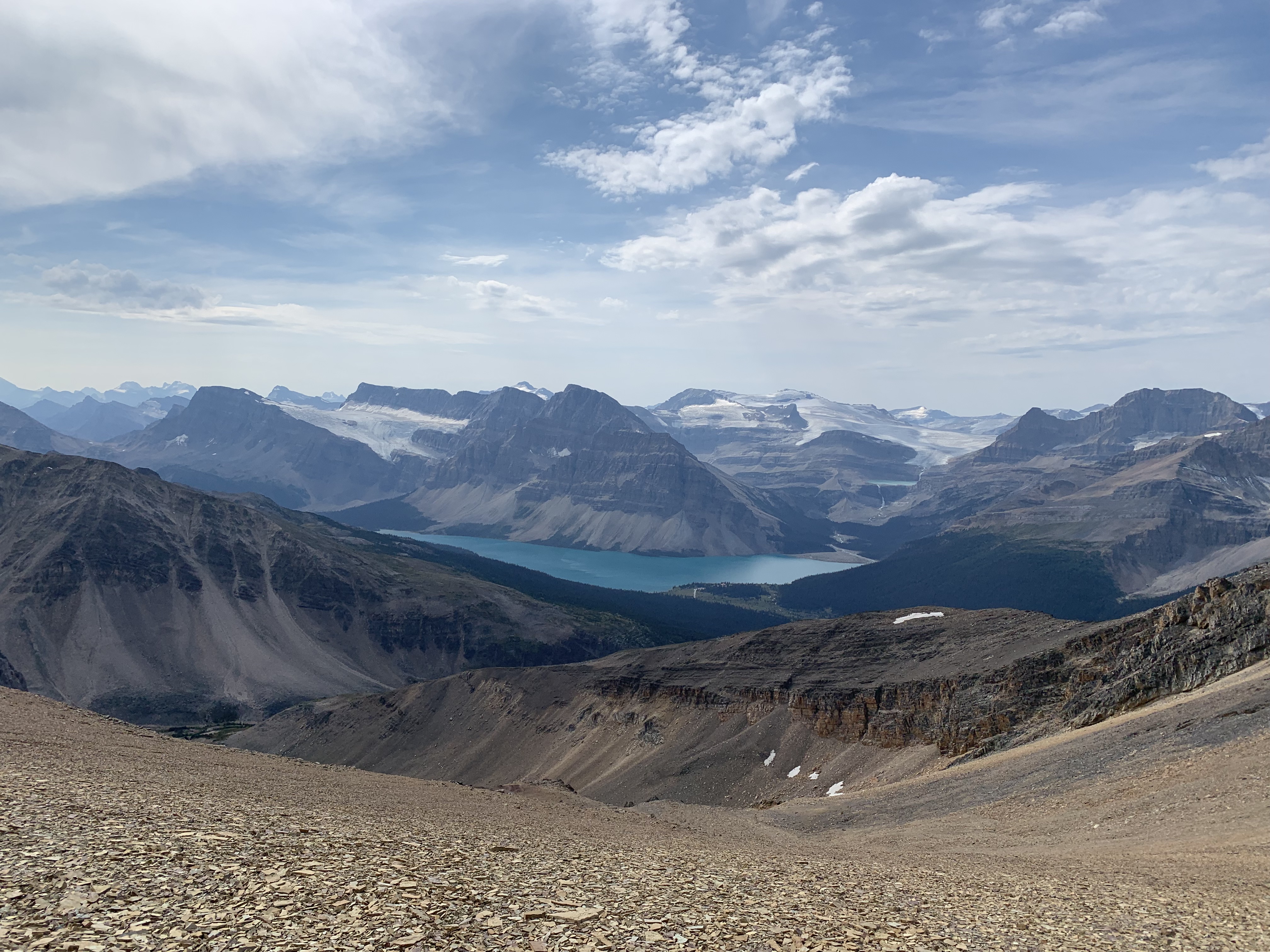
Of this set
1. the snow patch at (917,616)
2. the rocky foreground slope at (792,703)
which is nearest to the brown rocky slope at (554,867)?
the rocky foreground slope at (792,703)

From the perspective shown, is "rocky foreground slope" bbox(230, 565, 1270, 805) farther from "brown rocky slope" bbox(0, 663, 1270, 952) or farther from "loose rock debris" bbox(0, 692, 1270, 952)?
"loose rock debris" bbox(0, 692, 1270, 952)

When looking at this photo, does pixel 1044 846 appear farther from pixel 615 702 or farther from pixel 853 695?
pixel 615 702

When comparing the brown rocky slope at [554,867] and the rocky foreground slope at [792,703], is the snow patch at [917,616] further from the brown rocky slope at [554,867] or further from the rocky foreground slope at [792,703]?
the brown rocky slope at [554,867]

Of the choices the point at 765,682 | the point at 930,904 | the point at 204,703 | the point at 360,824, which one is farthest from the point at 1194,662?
the point at 204,703

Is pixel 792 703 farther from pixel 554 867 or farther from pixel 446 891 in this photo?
pixel 446 891

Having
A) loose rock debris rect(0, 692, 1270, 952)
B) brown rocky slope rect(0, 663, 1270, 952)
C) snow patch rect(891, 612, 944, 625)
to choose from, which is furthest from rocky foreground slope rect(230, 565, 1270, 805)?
loose rock debris rect(0, 692, 1270, 952)
